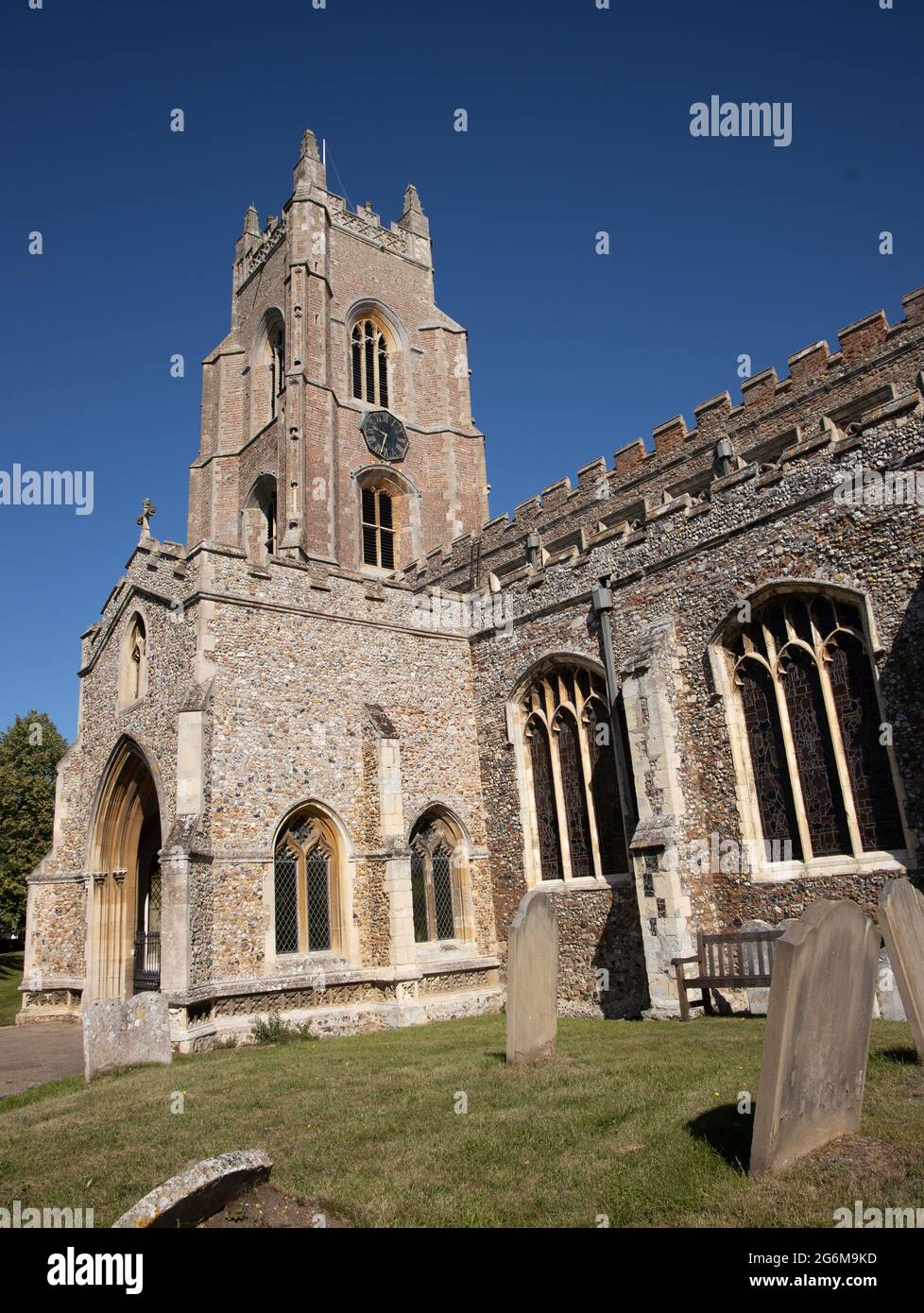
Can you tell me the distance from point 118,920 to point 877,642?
45.8ft

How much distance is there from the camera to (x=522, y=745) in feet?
54.5

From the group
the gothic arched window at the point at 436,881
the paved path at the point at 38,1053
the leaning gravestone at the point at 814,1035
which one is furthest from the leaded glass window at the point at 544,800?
the leaning gravestone at the point at 814,1035

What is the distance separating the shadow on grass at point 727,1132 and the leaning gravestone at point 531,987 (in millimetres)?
2422

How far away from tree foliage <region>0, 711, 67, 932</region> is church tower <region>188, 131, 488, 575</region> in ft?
33.2

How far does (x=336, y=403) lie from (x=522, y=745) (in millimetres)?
18549

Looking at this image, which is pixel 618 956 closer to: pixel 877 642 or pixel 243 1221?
pixel 877 642

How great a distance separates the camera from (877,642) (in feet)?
36.6

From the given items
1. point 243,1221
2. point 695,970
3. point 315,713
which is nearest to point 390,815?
point 315,713

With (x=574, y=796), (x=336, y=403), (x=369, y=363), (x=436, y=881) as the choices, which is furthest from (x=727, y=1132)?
(x=369, y=363)

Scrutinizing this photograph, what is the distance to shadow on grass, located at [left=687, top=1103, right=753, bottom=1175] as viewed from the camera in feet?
17.5

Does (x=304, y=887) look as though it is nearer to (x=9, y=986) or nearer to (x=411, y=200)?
(x=9, y=986)

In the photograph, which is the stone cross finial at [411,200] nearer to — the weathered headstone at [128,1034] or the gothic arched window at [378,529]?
the gothic arched window at [378,529]

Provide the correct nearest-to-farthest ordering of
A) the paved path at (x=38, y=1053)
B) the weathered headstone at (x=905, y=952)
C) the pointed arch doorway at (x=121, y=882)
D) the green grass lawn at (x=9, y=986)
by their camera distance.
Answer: the weathered headstone at (x=905, y=952) → the paved path at (x=38, y=1053) → the pointed arch doorway at (x=121, y=882) → the green grass lawn at (x=9, y=986)

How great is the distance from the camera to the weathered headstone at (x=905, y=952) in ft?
23.0
